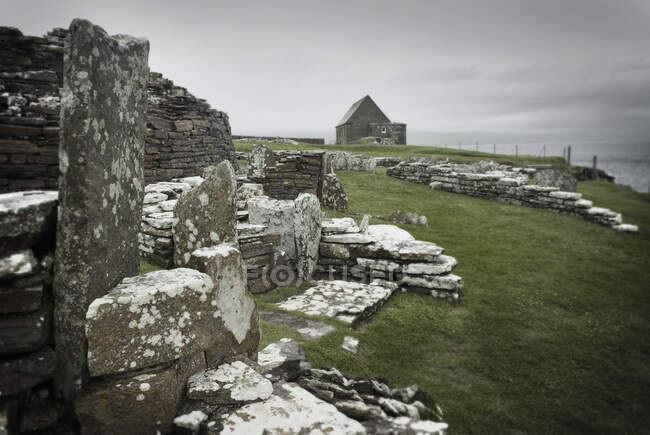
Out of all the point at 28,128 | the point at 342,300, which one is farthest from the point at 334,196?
the point at 28,128

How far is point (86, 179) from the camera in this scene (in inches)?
83.5

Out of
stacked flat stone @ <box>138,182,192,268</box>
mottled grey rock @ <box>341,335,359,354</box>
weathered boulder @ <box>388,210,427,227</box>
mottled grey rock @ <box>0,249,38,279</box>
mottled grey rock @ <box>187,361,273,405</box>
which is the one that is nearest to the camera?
mottled grey rock @ <box>0,249,38,279</box>

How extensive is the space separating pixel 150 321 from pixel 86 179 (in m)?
0.93

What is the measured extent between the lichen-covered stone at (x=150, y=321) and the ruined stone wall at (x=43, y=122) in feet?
26.4

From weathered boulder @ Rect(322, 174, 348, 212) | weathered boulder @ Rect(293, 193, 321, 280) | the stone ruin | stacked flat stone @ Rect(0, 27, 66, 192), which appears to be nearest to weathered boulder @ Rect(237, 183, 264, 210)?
weathered boulder @ Rect(293, 193, 321, 280)

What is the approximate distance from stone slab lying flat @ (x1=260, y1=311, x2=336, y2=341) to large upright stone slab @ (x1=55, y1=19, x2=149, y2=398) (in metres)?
2.91

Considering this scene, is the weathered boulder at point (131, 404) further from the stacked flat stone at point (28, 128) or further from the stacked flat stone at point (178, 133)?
the stacked flat stone at point (178, 133)

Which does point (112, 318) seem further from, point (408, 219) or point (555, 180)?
point (555, 180)

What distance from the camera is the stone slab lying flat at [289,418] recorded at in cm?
221

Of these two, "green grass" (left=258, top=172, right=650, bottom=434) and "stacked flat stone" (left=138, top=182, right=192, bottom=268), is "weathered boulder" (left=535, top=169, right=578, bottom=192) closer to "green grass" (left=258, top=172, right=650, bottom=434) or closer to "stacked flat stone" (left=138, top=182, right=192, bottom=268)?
"green grass" (left=258, top=172, right=650, bottom=434)

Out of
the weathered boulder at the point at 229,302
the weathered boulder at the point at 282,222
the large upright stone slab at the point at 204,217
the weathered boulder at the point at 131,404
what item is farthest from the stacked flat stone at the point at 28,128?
the weathered boulder at the point at 131,404

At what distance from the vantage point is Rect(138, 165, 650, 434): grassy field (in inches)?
162

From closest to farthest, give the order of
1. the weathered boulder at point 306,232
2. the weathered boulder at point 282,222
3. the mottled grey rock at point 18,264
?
the mottled grey rock at point 18,264 < the weathered boulder at point 306,232 < the weathered boulder at point 282,222

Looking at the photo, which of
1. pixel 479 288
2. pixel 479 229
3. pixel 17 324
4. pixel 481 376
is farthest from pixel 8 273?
pixel 479 229
